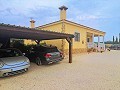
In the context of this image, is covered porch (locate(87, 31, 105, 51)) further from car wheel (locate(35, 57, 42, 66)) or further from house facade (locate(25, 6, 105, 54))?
car wheel (locate(35, 57, 42, 66))

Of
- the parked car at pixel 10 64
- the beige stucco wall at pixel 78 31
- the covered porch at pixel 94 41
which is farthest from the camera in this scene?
the covered porch at pixel 94 41

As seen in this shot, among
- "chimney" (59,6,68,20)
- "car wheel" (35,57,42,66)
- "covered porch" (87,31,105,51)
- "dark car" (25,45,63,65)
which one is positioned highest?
"chimney" (59,6,68,20)

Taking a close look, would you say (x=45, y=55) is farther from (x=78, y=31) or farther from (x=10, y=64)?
(x=78, y=31)

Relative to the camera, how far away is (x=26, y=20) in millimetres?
27203

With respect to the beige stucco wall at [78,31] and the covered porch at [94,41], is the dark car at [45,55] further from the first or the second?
the covered porch at [94,41]

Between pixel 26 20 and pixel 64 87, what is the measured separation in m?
22.6

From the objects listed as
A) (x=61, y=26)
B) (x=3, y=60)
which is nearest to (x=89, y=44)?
(x=61, y=26)

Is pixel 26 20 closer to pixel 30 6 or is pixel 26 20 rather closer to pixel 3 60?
pixel 30 6

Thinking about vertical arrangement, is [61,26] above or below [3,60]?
above

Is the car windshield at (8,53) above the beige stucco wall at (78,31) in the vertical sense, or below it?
below

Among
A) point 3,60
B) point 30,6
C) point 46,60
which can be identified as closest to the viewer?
point 3,60

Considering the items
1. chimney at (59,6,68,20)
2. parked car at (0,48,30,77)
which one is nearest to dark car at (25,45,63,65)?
parked car at (0,48,30,77)

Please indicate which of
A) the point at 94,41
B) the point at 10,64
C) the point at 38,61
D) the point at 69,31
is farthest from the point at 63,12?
the point at 10,64

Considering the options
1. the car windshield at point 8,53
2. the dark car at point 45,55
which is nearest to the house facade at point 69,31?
the dark car at point 45,55
